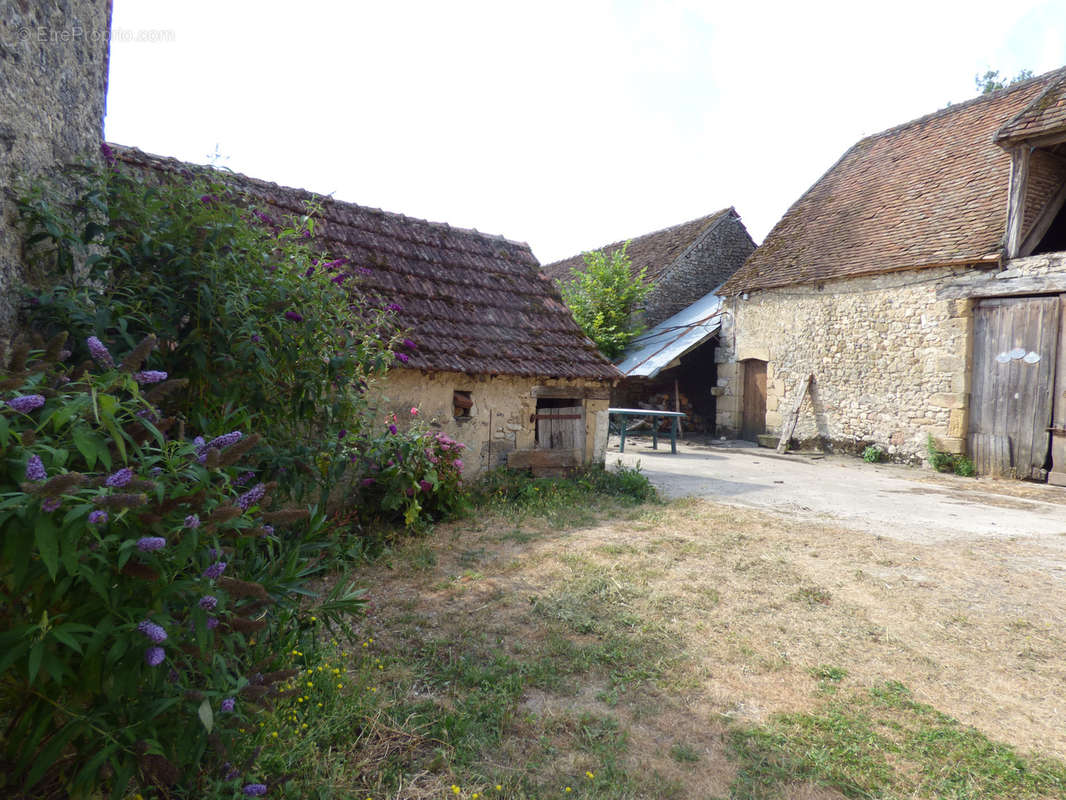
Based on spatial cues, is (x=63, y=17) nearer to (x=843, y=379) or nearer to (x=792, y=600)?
(x=792, y=600)

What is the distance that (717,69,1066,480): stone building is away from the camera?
31.6 ft

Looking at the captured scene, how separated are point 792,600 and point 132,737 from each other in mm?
4076

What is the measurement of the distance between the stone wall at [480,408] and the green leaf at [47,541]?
4.85 m

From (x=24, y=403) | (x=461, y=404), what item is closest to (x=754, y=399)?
(x=461, y=404)

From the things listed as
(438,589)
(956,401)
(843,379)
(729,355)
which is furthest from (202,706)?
(729,355)

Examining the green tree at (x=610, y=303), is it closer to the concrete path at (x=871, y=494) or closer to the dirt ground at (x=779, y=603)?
the concrete path at (x=871, y=494)

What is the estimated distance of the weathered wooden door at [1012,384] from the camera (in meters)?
9.48

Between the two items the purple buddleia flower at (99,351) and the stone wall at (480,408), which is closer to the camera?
the purple buddleia flower at (99,351)

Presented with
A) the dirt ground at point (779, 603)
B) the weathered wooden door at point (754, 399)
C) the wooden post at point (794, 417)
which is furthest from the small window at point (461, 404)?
the weathered wooden door at point (754, 399)

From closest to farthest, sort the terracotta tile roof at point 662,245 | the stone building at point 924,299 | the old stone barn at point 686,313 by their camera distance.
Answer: the stone building at point 924,299, the old stone barn at point 686,313, the terracotta tile roof at point 662,245

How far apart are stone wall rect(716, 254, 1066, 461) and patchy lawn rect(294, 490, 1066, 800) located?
617 centimetres

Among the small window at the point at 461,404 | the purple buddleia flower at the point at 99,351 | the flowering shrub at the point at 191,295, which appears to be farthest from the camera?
the small window at the point at 461,404

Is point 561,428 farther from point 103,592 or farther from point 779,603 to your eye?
point 103,592

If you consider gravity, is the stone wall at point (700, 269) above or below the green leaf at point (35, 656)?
above
